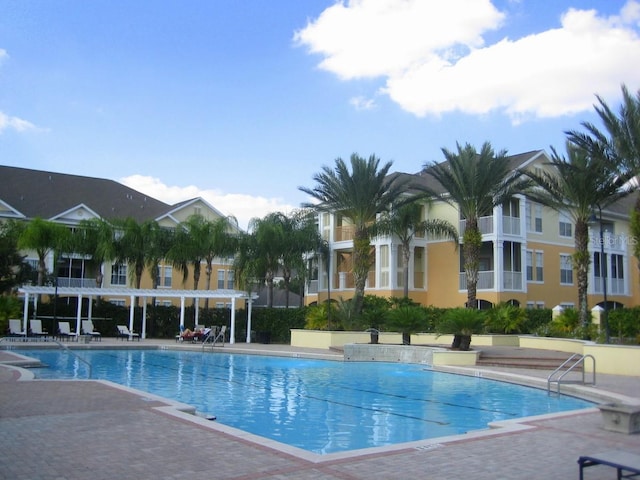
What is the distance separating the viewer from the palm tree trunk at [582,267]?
957 inches

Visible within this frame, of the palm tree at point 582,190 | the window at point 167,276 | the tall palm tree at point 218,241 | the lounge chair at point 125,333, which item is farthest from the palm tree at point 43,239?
the palm tree at point 582,190

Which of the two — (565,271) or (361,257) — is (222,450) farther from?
(565,271)

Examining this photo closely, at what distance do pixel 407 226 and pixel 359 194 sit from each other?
637cm

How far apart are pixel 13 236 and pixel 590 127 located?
3046 cm

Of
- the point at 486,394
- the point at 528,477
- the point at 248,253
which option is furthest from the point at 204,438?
the point at 248,253

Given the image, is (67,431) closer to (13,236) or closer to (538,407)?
(538,407)

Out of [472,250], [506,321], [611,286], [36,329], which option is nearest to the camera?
[506,321]

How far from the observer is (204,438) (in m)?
8.23

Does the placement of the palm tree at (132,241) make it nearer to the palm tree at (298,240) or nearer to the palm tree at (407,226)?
the palm tree at (298,240)

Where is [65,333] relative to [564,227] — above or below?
below

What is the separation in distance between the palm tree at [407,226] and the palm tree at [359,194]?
360cm

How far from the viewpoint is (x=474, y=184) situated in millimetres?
28531

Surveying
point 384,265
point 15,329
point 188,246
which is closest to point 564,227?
point 384,265

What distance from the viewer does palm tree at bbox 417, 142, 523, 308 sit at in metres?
28.5
